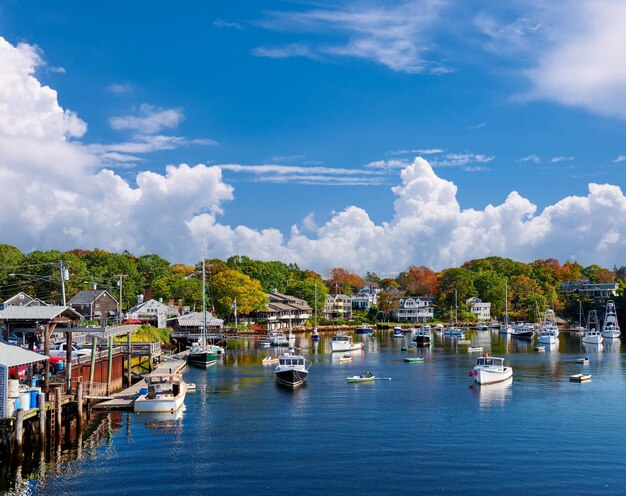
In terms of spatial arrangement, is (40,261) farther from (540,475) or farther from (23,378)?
(540,475)

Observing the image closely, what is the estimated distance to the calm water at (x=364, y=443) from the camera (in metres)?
33.8

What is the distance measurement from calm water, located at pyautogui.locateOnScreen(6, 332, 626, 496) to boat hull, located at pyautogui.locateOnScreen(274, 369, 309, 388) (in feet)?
3.49

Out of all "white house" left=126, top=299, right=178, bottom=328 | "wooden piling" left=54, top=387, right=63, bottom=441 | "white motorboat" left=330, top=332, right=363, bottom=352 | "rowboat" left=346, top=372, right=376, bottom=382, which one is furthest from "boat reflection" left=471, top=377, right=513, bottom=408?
"white house" left=126, top=299, right=178, bottom=328

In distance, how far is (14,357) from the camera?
39000 mm

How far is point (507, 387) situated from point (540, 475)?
1276 inches

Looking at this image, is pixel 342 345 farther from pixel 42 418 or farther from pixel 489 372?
pixel 42 418

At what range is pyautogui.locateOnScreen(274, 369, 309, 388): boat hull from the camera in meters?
65.9

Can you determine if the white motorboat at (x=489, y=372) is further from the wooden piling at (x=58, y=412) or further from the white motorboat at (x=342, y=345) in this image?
the wooden piling at (x=58, y=412)

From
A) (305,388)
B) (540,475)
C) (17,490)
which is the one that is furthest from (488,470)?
(305,388)

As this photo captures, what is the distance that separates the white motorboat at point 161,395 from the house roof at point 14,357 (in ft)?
37.6

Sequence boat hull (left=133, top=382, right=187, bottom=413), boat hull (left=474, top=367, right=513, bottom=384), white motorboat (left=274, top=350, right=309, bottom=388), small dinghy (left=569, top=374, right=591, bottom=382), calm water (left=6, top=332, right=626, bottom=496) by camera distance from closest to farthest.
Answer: calm water (left=6, top=332, right=626, bottom=496)
boat hull (left=133, top=382, right=187, bottom=413)
white motorboat (left=274, top=350, right=309, bottom=388)
boat hull (left=474, top=367, right=513, bottom=384)
small dinghy (left=569, top=374, right=591, bottom=382)

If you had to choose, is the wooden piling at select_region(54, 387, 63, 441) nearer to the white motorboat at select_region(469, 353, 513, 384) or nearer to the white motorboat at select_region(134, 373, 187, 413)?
the white motorboat at select_region(134, 373, 187, 413)

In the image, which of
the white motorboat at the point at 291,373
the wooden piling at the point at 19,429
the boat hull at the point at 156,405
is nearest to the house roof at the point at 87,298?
the white motorboat at the point at 291,373

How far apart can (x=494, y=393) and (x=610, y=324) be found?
135 meters
